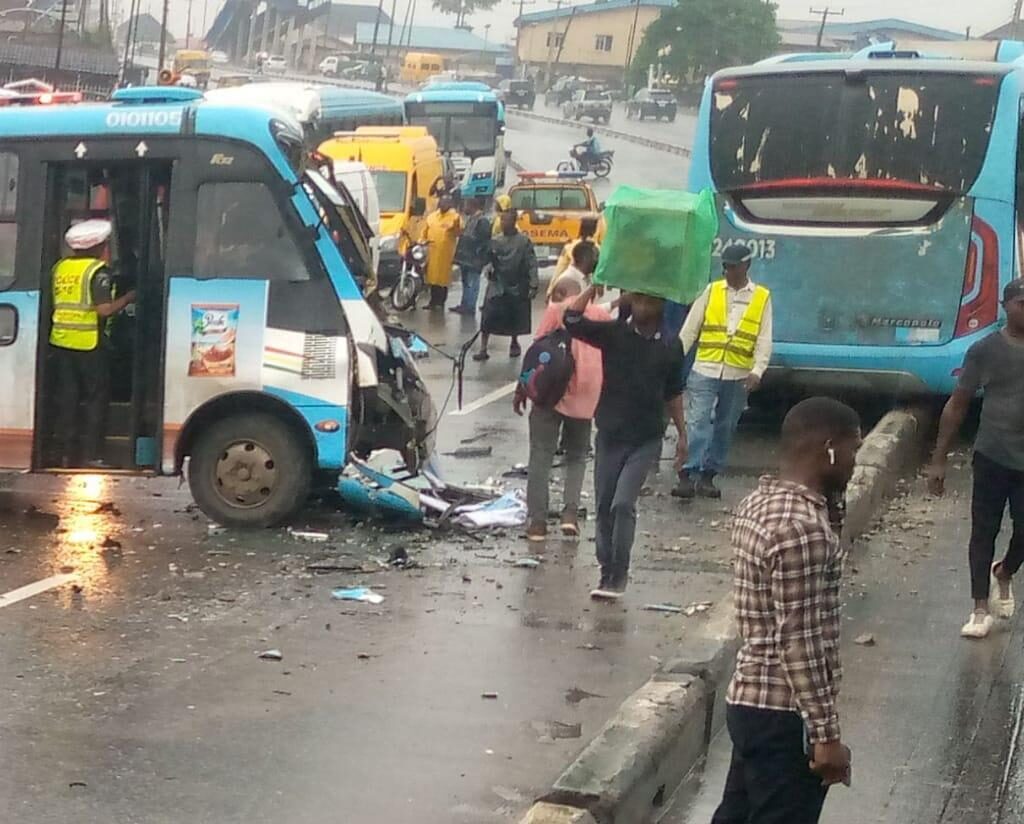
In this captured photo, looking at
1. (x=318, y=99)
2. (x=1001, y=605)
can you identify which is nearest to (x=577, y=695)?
(x=1001, y=605)

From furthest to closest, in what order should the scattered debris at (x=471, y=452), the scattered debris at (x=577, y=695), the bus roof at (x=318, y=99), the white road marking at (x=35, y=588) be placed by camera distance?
the bus roof at (x=318, y=99)
the scattered debris at (x=471, y=452)
the white road marking at (x=35, y=588)
the scattered debris at (x=577, y=695)

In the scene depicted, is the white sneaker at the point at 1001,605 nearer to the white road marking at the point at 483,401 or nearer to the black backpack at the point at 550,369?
the black backpack at the point at 550,369

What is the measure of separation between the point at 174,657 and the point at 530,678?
1621mm

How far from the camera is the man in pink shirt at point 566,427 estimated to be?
963cm

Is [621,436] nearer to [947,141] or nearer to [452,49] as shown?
[947,141]

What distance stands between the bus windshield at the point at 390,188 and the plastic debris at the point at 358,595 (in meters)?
19.5

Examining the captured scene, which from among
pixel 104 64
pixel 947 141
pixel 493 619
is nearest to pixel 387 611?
pixel 493 619

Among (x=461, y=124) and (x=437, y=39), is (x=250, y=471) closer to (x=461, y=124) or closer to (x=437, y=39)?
(x=461, y=124)

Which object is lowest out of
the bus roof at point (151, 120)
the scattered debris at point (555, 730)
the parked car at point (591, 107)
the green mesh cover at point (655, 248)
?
the scattered debris at point (555, 730)

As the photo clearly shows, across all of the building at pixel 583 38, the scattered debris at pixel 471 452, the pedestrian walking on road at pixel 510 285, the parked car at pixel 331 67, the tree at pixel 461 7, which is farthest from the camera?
the tree at pixel 461 7

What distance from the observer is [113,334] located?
33.6 ft

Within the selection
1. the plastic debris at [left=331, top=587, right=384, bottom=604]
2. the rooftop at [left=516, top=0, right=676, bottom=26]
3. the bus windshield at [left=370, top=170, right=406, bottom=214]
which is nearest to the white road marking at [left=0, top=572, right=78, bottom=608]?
the plastic debris at [left=331, top=587, right=384, bottom=604]

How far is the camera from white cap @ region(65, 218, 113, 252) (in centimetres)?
1005

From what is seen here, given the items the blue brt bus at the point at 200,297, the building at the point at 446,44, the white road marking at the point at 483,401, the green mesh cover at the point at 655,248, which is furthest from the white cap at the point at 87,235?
the building at the point at 446,44
